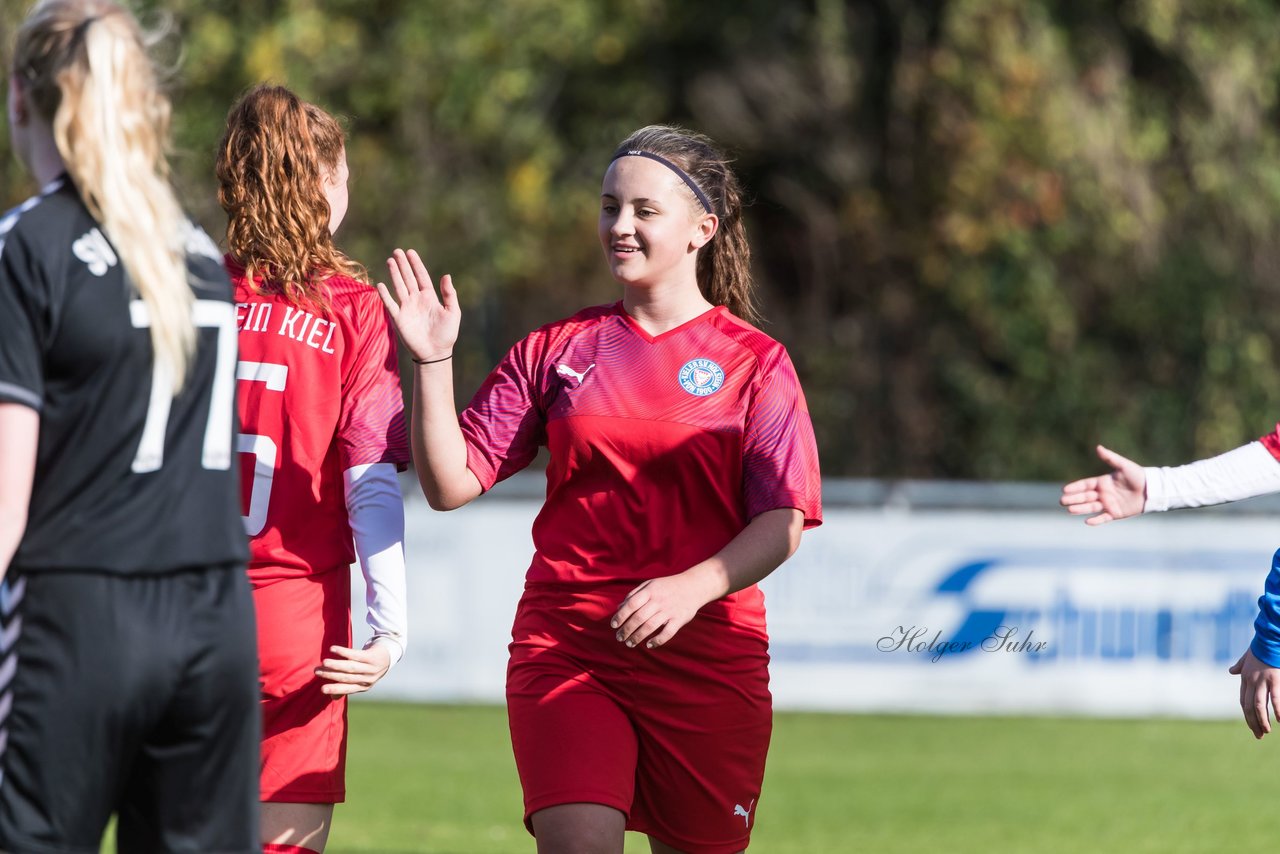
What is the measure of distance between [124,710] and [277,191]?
1.53 metres

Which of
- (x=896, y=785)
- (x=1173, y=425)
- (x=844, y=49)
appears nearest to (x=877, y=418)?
(x=1173, y=425)

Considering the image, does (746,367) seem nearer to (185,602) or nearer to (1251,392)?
(185,602)

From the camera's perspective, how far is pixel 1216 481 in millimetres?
4211

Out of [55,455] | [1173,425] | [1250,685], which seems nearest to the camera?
[55,455]

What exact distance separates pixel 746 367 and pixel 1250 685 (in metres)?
1.43

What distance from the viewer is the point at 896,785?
9820mm

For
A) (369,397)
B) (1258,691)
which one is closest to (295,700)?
(369,397)

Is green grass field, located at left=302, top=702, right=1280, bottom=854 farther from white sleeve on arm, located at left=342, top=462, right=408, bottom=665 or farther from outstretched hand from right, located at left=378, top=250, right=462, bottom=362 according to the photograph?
outstretched hand from right, located at left=378, top=250, right=462, bottom=362

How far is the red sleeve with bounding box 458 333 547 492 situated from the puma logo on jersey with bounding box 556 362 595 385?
0.19 ft

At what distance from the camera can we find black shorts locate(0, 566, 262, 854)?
8.81ft

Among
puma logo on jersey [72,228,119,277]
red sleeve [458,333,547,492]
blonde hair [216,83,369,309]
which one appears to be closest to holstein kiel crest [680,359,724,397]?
red sleeve [458,333,547,492]

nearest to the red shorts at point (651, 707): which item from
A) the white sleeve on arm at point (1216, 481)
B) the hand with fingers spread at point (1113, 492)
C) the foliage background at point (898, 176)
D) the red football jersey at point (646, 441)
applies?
the red football jersey at point (646, 441)

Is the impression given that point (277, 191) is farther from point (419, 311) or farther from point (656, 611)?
point (656, 611)

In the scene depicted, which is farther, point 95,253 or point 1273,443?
point 1273,443
